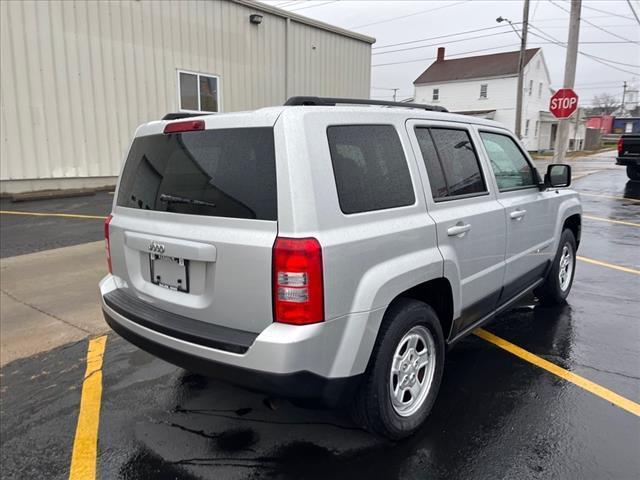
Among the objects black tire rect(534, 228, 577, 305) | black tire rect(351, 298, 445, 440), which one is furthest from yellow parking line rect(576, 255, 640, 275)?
black tire rect(351, 298, 445, 440)

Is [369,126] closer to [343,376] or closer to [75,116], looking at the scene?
[343,376]

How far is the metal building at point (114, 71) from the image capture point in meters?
10.7

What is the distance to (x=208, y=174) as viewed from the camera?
103 inches

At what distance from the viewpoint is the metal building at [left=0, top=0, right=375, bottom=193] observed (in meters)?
10.7

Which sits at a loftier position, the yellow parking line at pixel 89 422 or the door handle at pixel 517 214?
the door handle at pixel 517 214

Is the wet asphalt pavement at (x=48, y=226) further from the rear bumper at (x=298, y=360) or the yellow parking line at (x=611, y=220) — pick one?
the yellow parking line at (x=611, y=220)

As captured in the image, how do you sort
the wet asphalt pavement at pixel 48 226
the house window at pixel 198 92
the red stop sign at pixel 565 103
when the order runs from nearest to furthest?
the wet asphalt pavement at pixel 48 226 → the house window at pixel 198 92 → the red stop sign at pixel 565 103

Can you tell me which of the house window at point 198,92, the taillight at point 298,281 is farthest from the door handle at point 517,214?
the house window at point 198,92

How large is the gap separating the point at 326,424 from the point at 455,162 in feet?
6.33

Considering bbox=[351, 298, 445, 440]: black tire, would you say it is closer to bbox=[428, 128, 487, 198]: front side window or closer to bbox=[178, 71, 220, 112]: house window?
bbox=[428, 128, 487, 198]: front side window

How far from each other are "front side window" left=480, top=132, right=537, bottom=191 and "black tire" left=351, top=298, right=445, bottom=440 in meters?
1.57

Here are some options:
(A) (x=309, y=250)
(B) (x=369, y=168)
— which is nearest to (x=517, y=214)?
(B) (x=369, y=168)

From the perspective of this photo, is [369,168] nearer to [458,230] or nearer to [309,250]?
[309,250]

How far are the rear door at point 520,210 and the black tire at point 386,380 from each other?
1.39m
